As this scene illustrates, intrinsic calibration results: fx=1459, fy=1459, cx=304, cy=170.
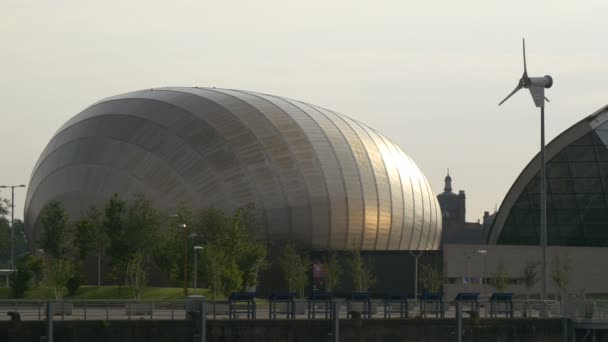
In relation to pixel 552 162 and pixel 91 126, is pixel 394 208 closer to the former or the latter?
pixel 552 162

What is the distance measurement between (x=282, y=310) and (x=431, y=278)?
4712cm

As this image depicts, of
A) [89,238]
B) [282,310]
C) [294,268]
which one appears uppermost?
[89,238]

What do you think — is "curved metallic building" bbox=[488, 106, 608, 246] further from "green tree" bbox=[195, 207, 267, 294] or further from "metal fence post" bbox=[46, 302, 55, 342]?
"metal fence post" bbox=[46, 302, 55, 342]

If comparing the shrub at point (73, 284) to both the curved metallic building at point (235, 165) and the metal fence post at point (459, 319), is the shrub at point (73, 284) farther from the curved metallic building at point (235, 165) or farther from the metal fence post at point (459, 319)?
the metal fence post at point (459, 319)

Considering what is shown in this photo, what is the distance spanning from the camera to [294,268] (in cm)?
12181

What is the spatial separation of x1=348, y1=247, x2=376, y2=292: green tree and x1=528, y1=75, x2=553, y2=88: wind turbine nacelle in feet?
122

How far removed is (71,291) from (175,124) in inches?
1015

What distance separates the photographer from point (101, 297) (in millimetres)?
111062

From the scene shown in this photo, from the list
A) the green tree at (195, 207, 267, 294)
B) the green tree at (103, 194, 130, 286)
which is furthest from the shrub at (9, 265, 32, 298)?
the green tree at (195, 207, 267, 294)

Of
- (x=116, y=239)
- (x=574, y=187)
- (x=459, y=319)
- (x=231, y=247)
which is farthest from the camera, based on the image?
(x=574, y=187)

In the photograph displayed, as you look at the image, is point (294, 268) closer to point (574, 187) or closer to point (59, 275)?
point (59, 275)

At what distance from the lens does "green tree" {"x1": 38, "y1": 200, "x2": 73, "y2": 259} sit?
12000 centimetres

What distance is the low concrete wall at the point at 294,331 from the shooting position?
65.3 meters

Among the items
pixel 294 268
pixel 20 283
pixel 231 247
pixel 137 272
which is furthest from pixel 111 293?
pixel 294 268
